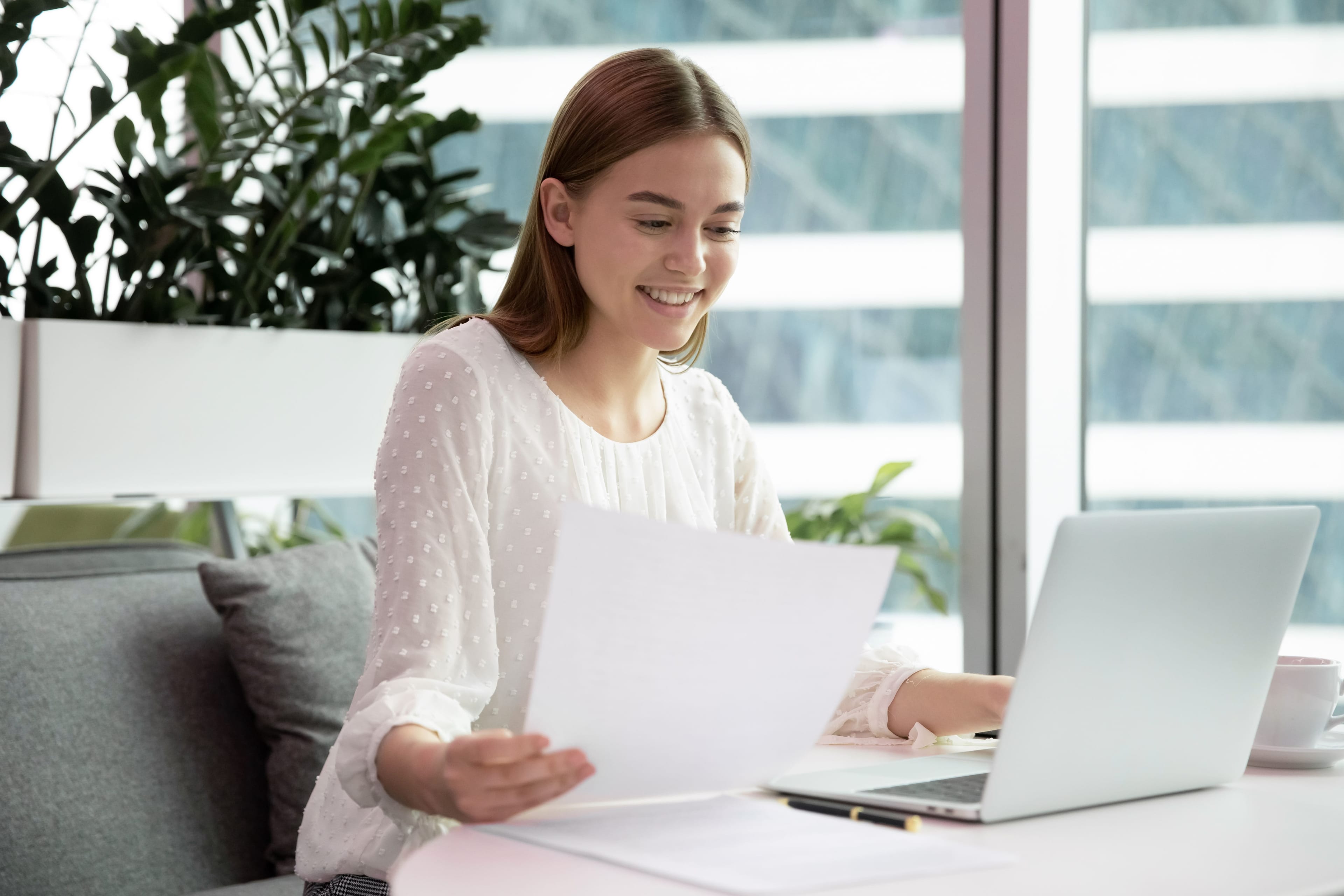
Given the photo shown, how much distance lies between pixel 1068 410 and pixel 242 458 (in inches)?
58.1

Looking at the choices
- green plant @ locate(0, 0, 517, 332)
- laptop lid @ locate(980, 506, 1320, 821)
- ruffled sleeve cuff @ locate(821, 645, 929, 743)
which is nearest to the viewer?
laptop lid @ locate(980, 506, 1320, 821)

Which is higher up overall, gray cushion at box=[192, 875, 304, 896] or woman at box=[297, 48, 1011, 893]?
woman at box=[297, 48, 1011, 893]

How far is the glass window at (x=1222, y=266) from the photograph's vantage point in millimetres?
2391

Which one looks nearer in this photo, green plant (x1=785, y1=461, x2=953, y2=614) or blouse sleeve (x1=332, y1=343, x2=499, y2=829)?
blouse sleeve (x1=332, y1=343, x2=499, y2=829)

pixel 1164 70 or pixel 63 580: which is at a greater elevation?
pixel 1164 70

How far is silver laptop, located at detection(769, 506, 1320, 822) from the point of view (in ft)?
2.89

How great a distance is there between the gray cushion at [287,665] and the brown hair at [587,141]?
0.58 meters

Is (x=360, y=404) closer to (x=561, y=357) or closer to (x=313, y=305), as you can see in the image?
(x=313, y=305)

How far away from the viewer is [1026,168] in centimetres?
247

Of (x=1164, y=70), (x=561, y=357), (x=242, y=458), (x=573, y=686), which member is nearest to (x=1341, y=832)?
(x=573, y=686)

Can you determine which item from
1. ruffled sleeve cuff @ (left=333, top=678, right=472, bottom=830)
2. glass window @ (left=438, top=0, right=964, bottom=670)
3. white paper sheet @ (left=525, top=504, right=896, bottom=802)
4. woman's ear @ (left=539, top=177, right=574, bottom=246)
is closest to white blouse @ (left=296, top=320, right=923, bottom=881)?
ruffled sleeve cuff @ (left=333, top=678, right=472, bottom=830)

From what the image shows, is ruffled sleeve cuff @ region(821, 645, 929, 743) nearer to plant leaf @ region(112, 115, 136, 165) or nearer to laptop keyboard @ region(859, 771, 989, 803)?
laptop keyboard @ region(859, 771, 989, 803)

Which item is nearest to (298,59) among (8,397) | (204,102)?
(204,102)

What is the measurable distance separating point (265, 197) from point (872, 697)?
1524 mm
